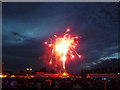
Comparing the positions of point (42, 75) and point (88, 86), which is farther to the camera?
point (42, 75)

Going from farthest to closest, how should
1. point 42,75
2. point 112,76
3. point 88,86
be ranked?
point 42,75 < point 112,76 < point 88,86

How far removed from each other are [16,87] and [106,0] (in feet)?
8.51

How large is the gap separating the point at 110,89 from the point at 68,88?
0.95 m

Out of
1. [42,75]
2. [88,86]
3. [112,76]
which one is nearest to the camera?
[88,86]

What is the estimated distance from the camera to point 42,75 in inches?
427

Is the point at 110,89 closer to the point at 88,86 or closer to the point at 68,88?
the point at 88,86

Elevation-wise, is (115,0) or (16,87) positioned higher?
(115,0)

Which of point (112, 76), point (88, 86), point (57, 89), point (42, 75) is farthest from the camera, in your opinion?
point (42, 75)

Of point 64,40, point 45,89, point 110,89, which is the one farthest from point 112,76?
point 45,89

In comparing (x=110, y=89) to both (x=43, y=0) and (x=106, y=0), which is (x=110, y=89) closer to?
(x=106, y=0)

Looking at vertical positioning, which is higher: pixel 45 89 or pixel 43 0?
pixel 43 0

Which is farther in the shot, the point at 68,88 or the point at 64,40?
the point at 64,40

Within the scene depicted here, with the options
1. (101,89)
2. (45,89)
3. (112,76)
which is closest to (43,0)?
(45,89)

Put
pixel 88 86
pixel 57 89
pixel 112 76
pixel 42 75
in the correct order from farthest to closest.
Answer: pixel 42 75
pixel 112 76
pixel 88 86
pixel 57 89
